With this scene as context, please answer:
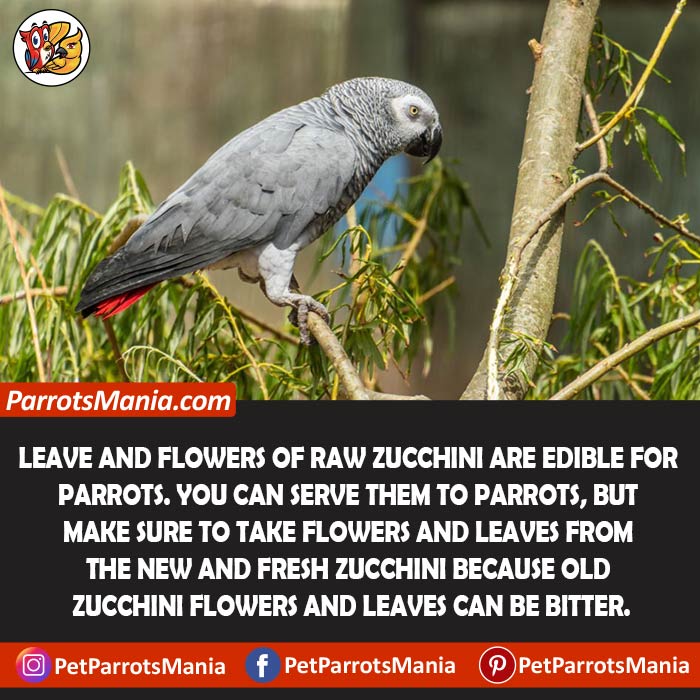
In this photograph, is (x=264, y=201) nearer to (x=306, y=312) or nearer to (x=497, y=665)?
(x=306, y=312)

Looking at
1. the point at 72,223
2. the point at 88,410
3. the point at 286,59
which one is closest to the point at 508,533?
the point at 88,410

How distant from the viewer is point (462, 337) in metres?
1.68

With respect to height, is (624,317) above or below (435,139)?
below

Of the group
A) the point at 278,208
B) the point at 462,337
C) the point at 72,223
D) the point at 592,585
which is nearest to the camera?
the point at 592,585

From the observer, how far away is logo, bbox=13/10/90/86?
3.09ft

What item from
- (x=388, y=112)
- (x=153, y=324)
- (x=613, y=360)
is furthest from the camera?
(x=153, y=324)

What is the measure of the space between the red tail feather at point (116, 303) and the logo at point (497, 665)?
1.52ft

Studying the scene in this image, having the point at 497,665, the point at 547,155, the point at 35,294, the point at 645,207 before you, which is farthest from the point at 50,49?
the point at 497,665

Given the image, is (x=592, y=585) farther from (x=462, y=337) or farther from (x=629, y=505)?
(x=462, y=337)

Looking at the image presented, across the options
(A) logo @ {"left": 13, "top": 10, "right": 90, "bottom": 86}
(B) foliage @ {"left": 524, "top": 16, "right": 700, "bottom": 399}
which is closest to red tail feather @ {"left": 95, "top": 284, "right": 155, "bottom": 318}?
(A) logo @ {"left": 13, "top": 10, "right": 90, "bottom": 86}

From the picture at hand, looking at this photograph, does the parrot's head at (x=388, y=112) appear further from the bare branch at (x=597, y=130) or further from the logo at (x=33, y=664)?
the logo at (x=33, y=664)

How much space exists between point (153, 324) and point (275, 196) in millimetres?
251

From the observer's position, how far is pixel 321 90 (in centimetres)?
158

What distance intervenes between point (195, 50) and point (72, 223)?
61 centimetres
